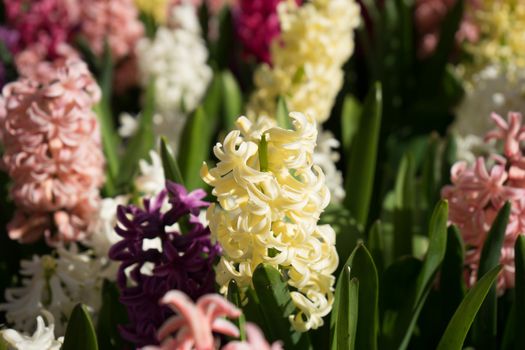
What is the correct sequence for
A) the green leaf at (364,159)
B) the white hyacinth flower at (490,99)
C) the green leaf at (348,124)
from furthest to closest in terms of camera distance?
the green leaf at (348,124) → the white hyacinth flower at (490,99) → the green leaf at (364,159)

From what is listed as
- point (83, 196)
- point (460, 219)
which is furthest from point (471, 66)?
point (83, 196)

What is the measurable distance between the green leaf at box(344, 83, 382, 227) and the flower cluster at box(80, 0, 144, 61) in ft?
3.26

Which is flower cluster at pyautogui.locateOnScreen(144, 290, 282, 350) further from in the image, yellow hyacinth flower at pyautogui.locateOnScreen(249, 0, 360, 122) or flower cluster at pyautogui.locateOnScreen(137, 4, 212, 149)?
flower cluster at pyautogui.locateOnScreen(137, 4, 212, 149)

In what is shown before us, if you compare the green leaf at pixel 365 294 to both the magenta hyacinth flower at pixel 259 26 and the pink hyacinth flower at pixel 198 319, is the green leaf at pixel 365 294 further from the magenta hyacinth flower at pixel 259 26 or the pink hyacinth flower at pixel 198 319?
the magenta hyacinth flower at pixel 259 26

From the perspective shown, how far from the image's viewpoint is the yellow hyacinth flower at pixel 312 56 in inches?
55.2

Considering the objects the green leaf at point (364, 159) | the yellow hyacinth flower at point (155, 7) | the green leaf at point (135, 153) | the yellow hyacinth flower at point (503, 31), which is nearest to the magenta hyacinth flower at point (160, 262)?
the green leaf at point (364, 159)

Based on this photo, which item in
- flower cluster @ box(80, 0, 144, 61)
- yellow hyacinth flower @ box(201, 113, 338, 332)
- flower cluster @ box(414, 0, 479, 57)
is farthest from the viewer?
flower cluster @ box(414, 0, 479, 57)

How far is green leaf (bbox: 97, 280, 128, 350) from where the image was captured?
0.99 m

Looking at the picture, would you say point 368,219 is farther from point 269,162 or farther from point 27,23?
point 27,23

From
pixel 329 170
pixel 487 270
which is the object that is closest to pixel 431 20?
pixel 329 170

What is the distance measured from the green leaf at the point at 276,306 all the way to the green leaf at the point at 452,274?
0.79ft

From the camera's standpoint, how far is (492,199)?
1.00 meters

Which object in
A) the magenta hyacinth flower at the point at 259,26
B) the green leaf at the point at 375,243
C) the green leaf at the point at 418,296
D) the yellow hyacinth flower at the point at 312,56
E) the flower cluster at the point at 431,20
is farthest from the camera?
the flower cluster at the point at 431,20

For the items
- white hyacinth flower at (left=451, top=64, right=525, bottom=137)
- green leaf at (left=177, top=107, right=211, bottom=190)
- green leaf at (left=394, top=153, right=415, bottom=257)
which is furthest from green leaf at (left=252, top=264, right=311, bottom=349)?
white hyacinth flower at (left=451, top=64, right=525, bottom=137)
